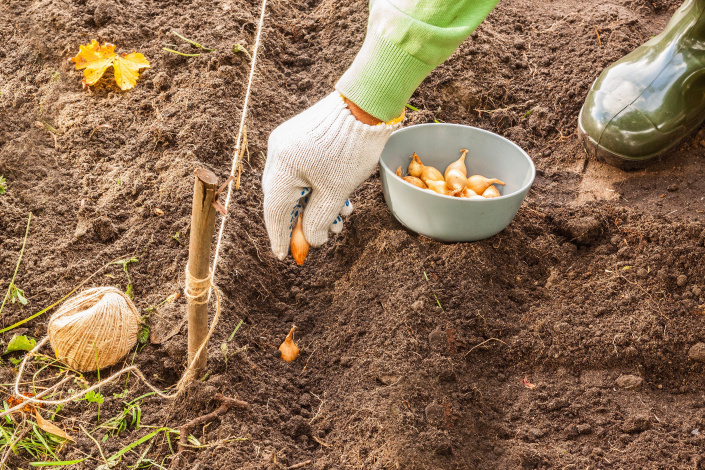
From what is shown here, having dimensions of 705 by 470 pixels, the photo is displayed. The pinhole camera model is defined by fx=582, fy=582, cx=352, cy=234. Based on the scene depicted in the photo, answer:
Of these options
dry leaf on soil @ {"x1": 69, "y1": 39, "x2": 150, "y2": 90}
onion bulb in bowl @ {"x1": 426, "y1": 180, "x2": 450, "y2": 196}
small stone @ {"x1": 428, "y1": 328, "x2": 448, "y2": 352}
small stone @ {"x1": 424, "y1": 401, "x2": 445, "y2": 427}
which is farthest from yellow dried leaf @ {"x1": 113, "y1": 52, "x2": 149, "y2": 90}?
small stone @ {"x1": 424, "y1": 401, "x2": 445, "y2": 427}

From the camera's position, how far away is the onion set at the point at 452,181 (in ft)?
6.55

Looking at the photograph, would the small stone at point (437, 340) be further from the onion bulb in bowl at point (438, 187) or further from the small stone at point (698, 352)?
the small stone at point (698, 352)

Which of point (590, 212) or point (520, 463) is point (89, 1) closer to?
point (590, 212)

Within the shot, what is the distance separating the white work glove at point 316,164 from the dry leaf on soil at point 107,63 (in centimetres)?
113

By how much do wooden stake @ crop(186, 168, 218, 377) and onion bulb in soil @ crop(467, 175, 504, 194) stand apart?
106cm

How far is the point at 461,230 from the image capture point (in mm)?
1876

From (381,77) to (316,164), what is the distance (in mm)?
302

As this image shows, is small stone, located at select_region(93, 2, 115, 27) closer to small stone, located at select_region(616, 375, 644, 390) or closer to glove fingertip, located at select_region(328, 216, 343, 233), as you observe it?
glove fingertip, located at select_region(328, 216, 343, 233)

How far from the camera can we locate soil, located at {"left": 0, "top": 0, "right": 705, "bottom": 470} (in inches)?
60.0

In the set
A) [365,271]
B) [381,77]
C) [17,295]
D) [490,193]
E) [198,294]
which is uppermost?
[381,77]

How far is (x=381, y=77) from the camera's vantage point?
5.29ft

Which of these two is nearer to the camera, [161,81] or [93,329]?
[93,329]

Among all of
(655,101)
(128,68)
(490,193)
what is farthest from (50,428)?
(655,101)

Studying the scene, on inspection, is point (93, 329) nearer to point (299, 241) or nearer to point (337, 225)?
point (299, 241)
